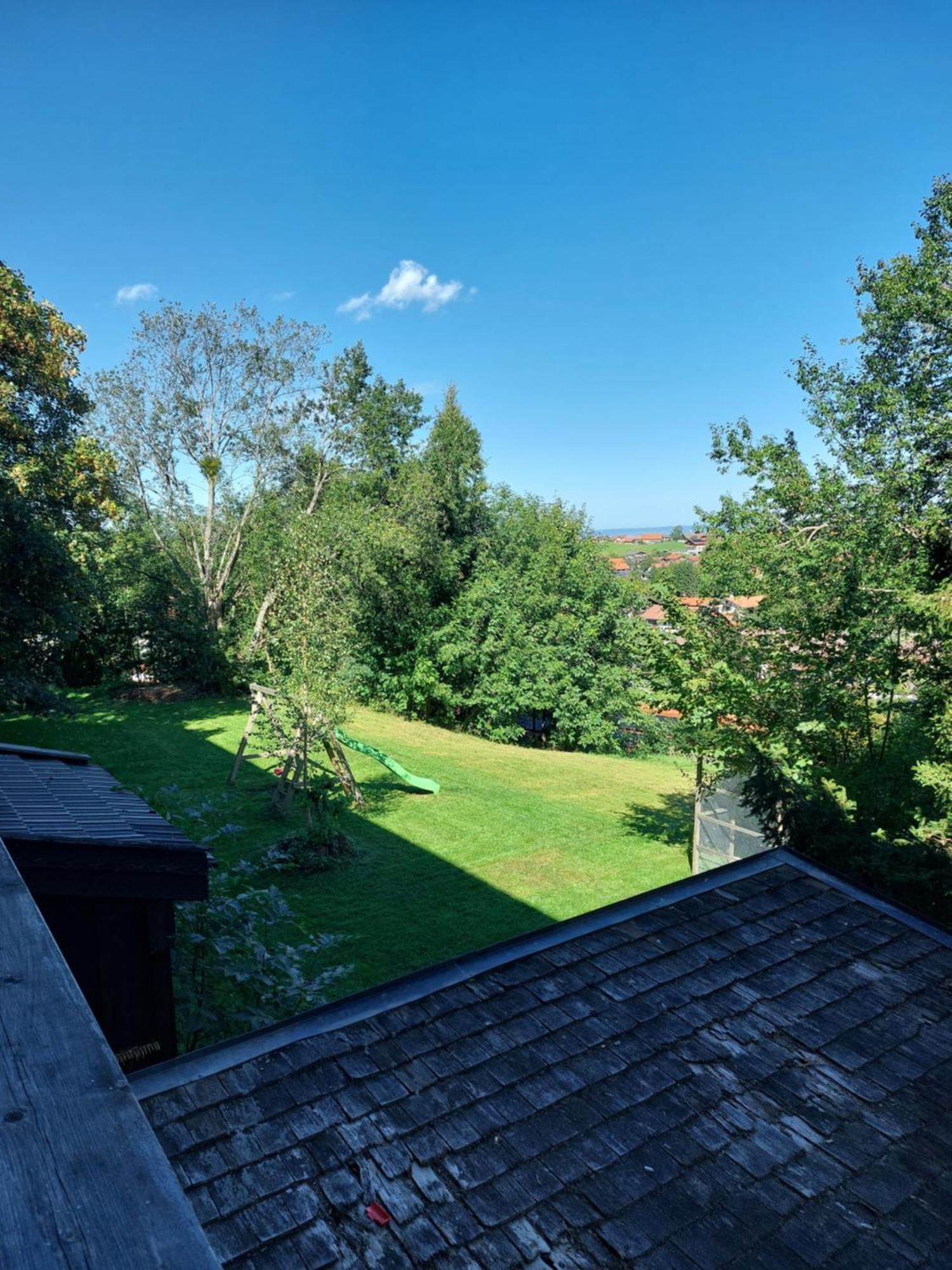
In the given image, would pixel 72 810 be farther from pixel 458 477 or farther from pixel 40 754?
pixel 458 477

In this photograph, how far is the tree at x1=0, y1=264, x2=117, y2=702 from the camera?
43.3 feet

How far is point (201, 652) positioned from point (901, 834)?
2062 centimetres

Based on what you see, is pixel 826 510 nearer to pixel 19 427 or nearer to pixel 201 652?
pixel 19 427

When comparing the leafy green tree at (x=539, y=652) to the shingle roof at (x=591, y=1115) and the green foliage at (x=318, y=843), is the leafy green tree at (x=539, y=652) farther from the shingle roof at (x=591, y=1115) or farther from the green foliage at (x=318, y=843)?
the shingle roof at (x=591, y=1115)

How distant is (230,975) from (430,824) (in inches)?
355

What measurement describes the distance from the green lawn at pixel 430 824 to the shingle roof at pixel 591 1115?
14.8ft

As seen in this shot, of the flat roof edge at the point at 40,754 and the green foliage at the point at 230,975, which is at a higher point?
the flat roof edge at the point at 40,754

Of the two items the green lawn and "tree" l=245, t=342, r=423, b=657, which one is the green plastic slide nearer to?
the green lawn

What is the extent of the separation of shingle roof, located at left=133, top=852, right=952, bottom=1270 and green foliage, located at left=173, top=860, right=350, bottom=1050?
5.79 ft

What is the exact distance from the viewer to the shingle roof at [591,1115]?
2141 millimetres

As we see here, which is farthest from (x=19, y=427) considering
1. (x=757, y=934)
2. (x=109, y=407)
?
(x=757, y=934)

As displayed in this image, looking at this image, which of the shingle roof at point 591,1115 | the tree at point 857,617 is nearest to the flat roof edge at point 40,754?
the shingle roof at point 591,1115

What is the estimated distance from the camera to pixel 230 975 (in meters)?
4.50

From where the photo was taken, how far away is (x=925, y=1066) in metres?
3.01
